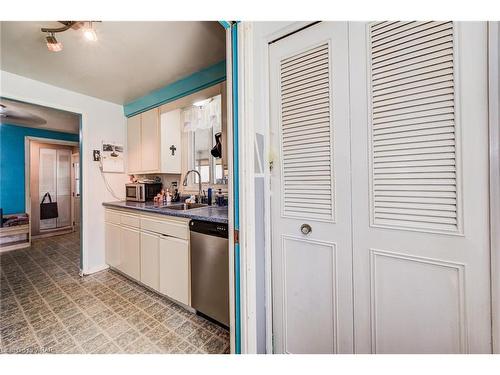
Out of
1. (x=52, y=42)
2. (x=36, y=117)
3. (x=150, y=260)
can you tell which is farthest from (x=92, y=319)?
(x=36, y=117)

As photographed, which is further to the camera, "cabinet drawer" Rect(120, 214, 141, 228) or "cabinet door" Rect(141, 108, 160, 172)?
"cabinet door" Rect(141, 108, 160, 172)

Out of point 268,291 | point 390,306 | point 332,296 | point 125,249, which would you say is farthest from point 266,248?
point 125,249

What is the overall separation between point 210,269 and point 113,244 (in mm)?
1741

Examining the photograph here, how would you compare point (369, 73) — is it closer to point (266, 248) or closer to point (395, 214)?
point (395, 214)

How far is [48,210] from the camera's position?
14.7ft

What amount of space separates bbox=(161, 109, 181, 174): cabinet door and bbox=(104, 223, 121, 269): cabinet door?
3.11 ft

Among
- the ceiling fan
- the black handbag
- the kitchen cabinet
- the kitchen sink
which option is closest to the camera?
the ceiling fan

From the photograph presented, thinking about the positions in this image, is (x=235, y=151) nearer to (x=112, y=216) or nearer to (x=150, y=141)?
(x=150, y=141)

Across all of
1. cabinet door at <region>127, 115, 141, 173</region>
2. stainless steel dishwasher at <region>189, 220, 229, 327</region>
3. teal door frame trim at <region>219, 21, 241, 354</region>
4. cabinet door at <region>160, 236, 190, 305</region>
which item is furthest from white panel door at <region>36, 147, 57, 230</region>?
teal door frame trim at <region>219, 21, 241, 354</region>

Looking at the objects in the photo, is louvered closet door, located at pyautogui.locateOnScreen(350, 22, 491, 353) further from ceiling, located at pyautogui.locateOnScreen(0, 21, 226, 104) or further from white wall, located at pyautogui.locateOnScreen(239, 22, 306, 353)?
ceiling, located at pyautogui.locateOnScreen(0, 21, 226, 104)

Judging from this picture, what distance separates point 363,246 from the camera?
3.05ft

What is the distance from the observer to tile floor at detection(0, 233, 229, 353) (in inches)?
56.8

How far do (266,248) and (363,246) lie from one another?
0.49 metres

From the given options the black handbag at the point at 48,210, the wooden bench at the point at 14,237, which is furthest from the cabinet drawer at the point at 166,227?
the black handbag at the point at 48,210
